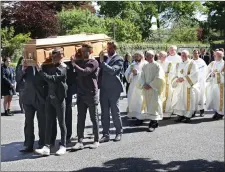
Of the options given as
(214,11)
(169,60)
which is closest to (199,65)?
(169,60)

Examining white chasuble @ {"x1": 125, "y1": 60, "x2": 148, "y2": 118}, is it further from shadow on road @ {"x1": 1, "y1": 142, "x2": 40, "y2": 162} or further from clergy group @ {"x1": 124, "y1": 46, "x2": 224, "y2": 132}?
shadow on road @ {"x1": 1, "y1": 142, "x2": 40, "y2": 162}

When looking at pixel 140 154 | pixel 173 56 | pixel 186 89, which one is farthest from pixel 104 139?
pixel 173 56

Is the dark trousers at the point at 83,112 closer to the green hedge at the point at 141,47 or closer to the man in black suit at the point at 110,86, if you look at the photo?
the man in black suit at the point at 110,86

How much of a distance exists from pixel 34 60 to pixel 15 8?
4.74 feet

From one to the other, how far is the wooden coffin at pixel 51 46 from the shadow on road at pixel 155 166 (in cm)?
175

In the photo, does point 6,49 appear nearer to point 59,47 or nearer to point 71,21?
point 71,21

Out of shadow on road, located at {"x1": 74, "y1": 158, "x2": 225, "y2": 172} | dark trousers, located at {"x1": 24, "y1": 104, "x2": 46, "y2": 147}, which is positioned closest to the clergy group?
shadow on road, located at {"x1": 74, "y1": 158, "x2": 225, "y2": 172}

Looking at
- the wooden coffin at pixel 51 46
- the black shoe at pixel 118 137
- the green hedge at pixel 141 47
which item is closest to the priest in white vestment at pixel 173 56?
the green hedge at pixel 141 47

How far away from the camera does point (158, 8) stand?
7051mm

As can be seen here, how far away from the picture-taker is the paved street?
17.8 ft

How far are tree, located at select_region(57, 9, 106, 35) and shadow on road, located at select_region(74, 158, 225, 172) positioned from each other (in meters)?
3.09

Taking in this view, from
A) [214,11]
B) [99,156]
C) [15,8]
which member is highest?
[15,8]

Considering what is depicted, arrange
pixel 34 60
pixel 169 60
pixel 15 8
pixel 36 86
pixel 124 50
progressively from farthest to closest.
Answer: pixel 124 50 → pixel 169 60 → pixel 15 8 → pixel 36 86 → pixel 34 60

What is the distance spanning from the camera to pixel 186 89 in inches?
348
